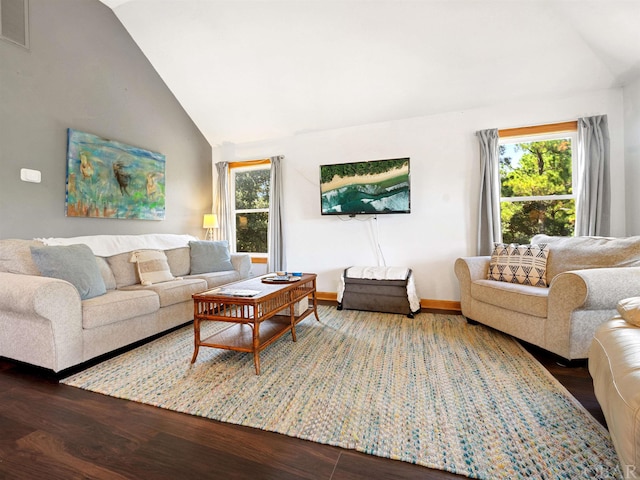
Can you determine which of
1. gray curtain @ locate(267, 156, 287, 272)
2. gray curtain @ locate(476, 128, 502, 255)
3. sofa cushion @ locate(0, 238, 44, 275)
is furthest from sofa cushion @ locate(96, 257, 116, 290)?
gray curtain @ locate(476, 128, 502, 255)

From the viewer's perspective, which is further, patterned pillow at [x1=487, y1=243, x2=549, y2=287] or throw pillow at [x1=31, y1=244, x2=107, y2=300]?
patterned pillow at [x1=487, y1=243, x2=549, y2=287]

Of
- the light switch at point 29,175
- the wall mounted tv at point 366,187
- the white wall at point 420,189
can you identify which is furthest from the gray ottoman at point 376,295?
the light switch at point 29,175

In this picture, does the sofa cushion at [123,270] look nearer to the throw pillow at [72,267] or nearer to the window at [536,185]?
the throw pillow at [72,267]

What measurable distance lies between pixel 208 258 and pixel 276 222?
1.07 metres

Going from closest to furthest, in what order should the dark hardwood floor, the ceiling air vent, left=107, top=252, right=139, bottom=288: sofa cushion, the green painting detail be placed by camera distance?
the dark hardwood floor < the ceiling air vent < left=107, top=252, right=139, bottom=288: sofa cushion < the green painting detail

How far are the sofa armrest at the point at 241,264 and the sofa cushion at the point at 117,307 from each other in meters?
1.28

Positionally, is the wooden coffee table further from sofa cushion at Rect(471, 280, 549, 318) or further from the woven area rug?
sofa cushion at Rect(471, 280, 549, 318)

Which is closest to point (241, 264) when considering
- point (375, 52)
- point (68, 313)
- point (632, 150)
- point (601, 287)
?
point (68, 313)

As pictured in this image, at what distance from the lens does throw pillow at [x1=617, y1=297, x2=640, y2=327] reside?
1.28m

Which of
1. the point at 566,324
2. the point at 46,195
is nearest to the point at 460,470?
the point at 566,324

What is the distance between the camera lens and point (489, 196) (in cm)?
318

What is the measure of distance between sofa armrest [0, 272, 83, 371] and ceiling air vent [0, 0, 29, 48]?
6.81ft

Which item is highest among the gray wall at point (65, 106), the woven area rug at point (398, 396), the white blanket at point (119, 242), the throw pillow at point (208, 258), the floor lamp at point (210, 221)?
the gray wall at point (65, 106)

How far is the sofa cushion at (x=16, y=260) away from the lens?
2.15m
